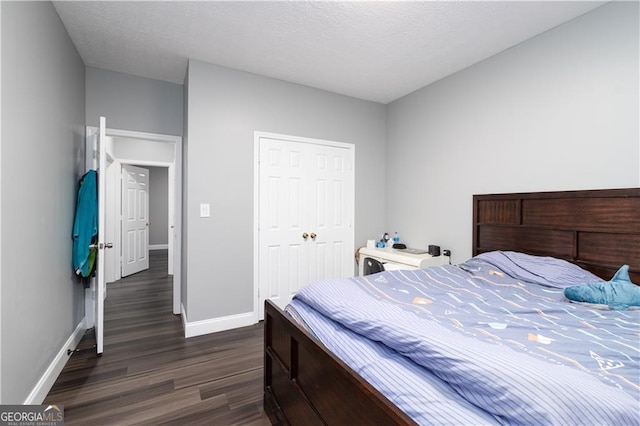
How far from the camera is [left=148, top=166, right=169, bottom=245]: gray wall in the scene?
27.9 feet

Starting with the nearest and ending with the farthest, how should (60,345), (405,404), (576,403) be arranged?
(576,403), (405,404), (60,345)

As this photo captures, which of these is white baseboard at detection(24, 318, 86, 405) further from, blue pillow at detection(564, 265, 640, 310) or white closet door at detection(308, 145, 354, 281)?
blue pillow at detection(564, 265, 640, 310)

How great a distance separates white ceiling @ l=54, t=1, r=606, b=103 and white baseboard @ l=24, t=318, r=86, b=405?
8.59ft

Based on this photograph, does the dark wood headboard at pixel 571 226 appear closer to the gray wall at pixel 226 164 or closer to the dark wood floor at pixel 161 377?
the gray wall at pixel 226 164

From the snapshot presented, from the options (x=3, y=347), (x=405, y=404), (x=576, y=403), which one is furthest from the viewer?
(x=3, y=347)

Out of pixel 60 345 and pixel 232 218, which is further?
pixel 232 218

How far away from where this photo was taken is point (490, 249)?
2.83 metres

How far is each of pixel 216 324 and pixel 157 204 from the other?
6.83 metres

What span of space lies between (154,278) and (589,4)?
6.37 metres

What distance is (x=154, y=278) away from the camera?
520cm

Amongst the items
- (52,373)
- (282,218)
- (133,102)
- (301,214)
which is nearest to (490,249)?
(301,214)

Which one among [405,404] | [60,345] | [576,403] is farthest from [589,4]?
[60,345]

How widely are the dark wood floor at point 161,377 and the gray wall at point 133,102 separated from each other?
7.16ft

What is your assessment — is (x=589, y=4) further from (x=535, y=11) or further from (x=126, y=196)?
(x=126, y=196)
